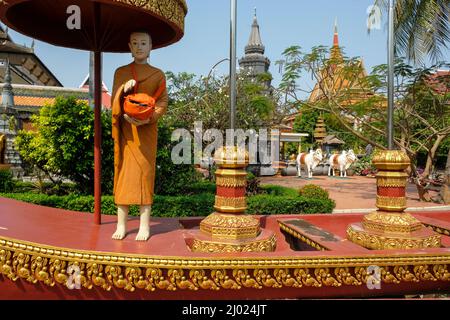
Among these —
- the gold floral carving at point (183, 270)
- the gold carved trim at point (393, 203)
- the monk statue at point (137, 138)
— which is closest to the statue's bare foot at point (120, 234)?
the monk statue at point (137, 138)

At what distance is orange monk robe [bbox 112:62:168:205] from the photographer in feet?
7.15

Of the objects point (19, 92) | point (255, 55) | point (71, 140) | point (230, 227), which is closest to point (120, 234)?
point (230, 227)

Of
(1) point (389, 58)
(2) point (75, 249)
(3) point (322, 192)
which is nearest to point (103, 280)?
(2) point (75, 249)

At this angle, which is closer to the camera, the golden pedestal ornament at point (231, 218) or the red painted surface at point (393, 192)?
the golden pedestal ornament at point (231, 218)

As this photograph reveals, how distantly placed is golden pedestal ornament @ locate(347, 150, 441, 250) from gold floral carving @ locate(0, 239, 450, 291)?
355mm

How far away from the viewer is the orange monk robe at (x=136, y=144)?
7.15 feet

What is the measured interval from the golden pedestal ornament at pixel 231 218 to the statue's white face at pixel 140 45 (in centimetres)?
79

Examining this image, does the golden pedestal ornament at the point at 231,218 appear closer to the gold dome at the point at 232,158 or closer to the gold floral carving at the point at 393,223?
the gold dome at the point at 232,158

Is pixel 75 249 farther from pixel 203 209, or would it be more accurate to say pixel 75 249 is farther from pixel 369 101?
pixel 369 101

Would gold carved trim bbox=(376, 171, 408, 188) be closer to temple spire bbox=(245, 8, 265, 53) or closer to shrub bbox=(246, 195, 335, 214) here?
shrub bbox=(246, 195, 335, 214)

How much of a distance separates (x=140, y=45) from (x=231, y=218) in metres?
1.22

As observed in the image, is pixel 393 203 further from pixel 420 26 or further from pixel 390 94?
pixel 420 26

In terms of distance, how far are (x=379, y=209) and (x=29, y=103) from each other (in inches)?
557

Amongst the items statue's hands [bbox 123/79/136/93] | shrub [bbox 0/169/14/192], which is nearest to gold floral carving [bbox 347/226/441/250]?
statue's hands [bbox 123/79/136/93]
